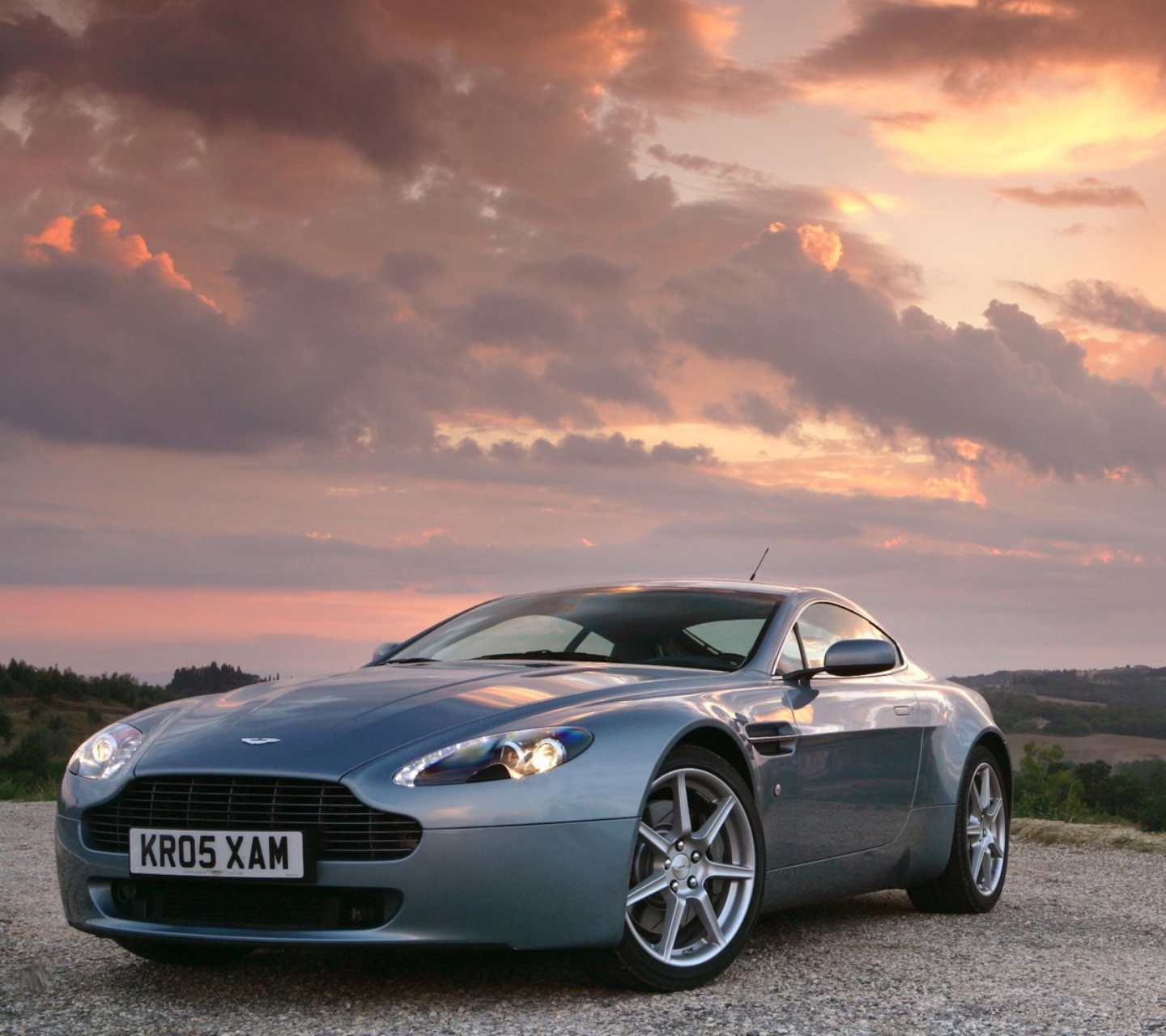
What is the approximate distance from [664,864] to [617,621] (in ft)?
5.07

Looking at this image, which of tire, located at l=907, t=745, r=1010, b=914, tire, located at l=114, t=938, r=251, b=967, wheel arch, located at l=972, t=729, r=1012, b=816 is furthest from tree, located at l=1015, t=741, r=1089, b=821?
tire, located at l=114, t=938, r=251, b=967

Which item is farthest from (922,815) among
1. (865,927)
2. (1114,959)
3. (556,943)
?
(556,943)

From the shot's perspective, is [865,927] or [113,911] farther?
[865,927]

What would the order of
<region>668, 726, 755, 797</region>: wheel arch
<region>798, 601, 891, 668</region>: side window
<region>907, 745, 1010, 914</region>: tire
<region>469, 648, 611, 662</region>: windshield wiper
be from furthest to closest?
<region>907, 745, 1010, 914</region>: tire, <region>798, 601, 891, 668</region>: side window, <region>469, 648, 611, 662</region>: windshield wiper, <region>668, 726, 755, 797</region>: wheel arch

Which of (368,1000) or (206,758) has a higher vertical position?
(206,758)

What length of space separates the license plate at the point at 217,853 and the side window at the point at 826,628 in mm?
2612

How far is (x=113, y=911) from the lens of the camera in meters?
4.99

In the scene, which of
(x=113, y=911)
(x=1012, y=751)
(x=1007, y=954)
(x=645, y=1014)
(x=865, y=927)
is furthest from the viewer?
(x=1012, y=751)

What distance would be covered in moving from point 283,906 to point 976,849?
409 centimetres

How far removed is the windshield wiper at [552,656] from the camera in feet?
20.1

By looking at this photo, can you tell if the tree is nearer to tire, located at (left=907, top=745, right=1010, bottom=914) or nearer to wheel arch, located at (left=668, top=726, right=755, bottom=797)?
tire, located at (left=907, top=745, right=1010, bottom=914)

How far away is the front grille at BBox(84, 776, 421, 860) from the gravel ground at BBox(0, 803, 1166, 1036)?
0.53 meters

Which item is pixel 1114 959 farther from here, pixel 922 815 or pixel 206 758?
pixel 206 758

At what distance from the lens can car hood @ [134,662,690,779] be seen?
15.7ft
